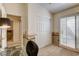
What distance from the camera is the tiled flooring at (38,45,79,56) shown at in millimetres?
1348

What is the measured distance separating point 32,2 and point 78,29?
0.64 metres

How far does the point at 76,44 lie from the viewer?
1368 mm

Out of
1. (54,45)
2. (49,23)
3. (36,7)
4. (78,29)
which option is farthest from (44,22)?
(78,29)

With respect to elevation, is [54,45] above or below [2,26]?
below

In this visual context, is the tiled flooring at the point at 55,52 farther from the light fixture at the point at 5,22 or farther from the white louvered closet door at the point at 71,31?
the light fixture at the point at 5,22

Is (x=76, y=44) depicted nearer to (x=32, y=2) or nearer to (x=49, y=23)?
(x=49, y=23)

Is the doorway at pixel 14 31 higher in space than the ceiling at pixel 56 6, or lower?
lower

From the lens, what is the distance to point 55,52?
1.37 meters

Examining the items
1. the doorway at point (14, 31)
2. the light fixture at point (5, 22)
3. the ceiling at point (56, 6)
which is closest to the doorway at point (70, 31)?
the ceiling at point (56, 6)

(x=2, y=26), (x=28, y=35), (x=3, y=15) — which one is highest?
(x=3, y=15)

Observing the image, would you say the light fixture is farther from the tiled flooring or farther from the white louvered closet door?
the white louvered closet door

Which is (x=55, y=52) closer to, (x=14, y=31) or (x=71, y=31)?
(x=71, y=31)

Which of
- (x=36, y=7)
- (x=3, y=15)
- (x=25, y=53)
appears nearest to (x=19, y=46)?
(x=25, y=53)

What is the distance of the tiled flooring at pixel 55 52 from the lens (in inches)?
53.1
